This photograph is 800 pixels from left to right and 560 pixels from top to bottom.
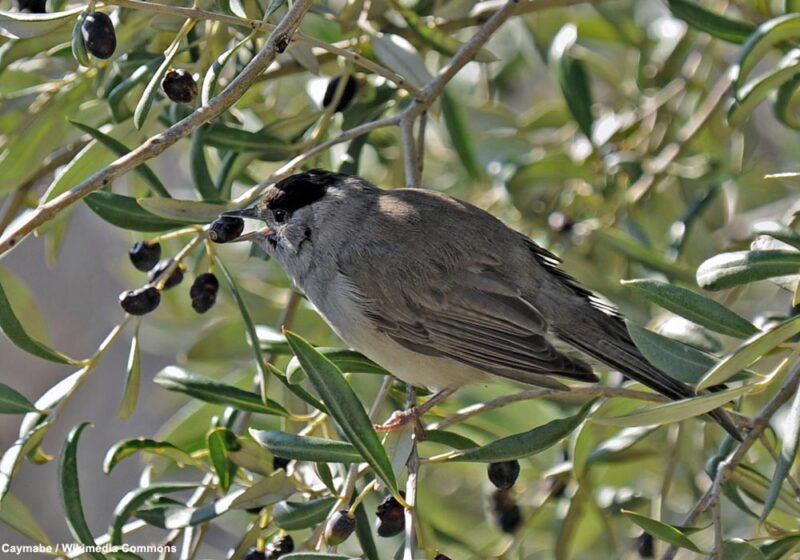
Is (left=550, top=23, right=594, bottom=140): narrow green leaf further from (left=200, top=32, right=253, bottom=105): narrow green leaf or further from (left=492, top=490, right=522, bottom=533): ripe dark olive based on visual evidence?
(left=200, top=32, right=253, bottom=105): narrow green leaf

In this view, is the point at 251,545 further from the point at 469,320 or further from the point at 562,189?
the point at 562,189

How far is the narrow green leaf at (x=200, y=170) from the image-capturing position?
10.8ft

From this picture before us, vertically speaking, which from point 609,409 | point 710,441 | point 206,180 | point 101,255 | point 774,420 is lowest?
point 101,255

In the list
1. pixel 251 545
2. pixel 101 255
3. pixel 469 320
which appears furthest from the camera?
pixel 101 255

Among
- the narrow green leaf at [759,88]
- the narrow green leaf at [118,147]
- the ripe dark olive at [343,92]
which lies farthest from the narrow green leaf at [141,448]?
the narrow green leaf at [759,88]

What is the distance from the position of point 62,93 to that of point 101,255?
15.0 feet

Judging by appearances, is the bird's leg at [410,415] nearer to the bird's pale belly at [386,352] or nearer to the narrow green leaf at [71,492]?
the bird's pale belly at [386,352]

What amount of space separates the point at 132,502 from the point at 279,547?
444mm

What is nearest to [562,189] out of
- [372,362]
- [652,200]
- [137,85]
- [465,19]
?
[652,200]

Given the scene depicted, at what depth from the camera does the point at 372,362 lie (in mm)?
3271

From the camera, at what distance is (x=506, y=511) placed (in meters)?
3.92

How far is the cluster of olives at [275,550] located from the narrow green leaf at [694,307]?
4.00 ft

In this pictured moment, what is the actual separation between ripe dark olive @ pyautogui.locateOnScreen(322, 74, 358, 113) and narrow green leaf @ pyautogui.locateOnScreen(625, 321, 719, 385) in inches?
53.3

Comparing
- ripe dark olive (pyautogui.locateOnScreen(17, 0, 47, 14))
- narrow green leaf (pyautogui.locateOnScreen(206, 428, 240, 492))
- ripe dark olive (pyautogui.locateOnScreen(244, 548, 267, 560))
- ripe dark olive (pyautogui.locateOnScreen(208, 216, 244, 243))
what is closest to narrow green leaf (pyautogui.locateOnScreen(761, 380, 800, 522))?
ripe dark olive (pyautogui.locateOnScreen(244, 548, 267, 560))
